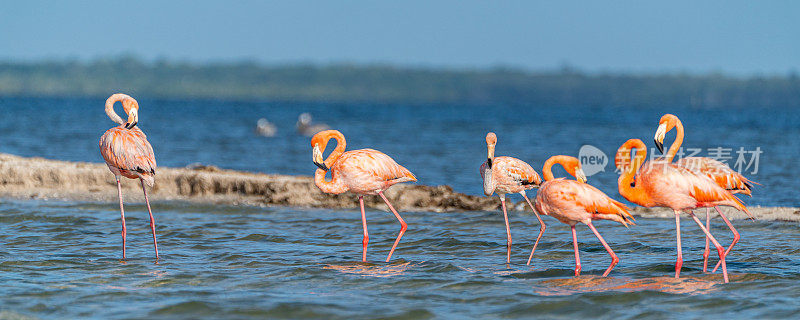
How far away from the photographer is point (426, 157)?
74.9ft

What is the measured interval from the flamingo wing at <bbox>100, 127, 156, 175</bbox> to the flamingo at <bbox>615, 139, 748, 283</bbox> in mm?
4021

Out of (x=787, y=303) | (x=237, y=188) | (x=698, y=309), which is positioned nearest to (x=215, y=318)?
(x=698, y=309)

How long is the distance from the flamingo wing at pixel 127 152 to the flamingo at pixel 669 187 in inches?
158

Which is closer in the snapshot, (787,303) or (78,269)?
(787,303)

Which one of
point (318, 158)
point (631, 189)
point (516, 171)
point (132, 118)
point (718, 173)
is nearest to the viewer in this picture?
point (631, 189)

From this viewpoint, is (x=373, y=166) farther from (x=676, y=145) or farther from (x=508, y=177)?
(x=676, y=145)

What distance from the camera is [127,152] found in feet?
26.1

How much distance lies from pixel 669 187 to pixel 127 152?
14.9ft

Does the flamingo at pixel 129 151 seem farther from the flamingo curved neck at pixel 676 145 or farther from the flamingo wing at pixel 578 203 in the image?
the flamingo curved neck at pixel 676 145

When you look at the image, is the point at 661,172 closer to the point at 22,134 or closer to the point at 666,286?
the point at 666,286

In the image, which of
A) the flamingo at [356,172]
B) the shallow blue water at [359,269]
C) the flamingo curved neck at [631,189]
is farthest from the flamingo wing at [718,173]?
the flamingo at [356,172]

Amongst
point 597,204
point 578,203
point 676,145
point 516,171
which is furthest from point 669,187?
point 516,171

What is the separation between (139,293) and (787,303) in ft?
15.3

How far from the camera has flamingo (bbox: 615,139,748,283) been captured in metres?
7.06
